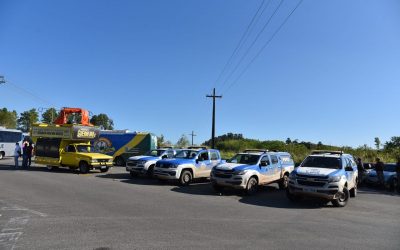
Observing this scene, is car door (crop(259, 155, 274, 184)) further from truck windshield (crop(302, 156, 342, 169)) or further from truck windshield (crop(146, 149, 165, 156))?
truck windshield (crop(146, 149, 165, 156))

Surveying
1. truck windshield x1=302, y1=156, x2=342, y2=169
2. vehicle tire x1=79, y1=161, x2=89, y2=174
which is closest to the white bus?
vehicle tire x1=79, y1=161, x2=89, y2=174

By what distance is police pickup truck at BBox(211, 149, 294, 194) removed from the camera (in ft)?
50.5

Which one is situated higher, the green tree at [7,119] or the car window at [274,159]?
the green tree at [7,119]

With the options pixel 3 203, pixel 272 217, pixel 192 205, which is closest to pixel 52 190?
pixel 3 203

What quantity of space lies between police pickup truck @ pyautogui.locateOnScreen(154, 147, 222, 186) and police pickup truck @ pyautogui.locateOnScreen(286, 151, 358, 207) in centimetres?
594

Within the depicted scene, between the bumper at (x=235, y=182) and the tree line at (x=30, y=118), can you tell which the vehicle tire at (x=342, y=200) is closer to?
the bumper at (x=235, y=182)

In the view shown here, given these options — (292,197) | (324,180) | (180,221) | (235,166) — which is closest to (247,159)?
(235,166)

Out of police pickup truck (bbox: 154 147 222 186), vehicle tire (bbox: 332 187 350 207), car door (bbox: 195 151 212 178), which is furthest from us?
car door (bbox: 195 151 212 178)

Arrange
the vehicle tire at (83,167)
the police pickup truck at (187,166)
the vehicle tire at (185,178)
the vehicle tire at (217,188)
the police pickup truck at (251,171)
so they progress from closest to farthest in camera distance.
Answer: the police pickup truck at (251,171) < the vehicle tire at (217,188) < the police pickup truck at (187,166) < the vehicle tire at (185,178) < the vehicle tire at (83,167)

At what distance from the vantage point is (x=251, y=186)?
15.7 metres

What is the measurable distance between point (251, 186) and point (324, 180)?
340cm

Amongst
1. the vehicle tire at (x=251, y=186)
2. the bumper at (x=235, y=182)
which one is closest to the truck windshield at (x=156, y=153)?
the bumper at (x=235, y=182)

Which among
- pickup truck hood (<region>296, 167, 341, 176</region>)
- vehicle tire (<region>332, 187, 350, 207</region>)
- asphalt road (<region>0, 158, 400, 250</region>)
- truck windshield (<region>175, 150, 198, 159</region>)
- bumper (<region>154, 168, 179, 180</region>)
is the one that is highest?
truck windshield (<region>175, 150, 198, 159</region>)

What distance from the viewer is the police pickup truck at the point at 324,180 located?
13148 mm
